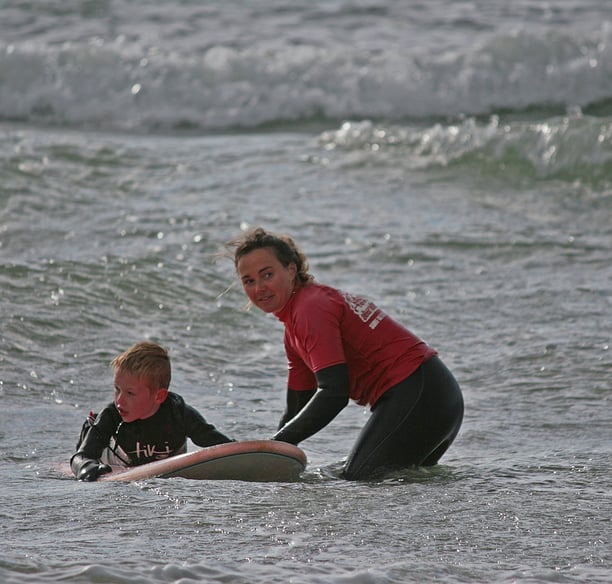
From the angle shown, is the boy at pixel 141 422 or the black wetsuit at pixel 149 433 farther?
the black wetsuit at pixel 149 433

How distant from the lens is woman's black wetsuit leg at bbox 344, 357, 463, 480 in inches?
209

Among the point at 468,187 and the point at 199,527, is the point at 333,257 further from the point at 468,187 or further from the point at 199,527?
the point at 199,527

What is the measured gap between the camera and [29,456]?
5.70 metres

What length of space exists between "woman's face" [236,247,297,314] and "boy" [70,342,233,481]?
57 centimetres

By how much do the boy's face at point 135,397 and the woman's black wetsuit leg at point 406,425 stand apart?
3.08ft

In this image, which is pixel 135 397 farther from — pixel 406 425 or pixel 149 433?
pixel 406 425

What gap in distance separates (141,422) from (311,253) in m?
4.92

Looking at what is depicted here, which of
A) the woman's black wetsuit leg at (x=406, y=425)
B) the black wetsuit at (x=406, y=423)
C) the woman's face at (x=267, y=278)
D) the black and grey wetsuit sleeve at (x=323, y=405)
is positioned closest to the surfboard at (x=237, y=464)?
the black and grey wetsuit sleeve at (x=323, y=405)

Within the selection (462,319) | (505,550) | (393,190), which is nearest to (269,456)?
(505,550)

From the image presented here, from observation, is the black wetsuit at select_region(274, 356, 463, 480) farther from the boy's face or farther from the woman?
the boy's face

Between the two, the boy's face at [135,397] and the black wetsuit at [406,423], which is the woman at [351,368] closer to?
the black wetsuit at [406,423]

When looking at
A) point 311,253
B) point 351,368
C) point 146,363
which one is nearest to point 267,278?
point 351,368

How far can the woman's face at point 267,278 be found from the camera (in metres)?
5.16

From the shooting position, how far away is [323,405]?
197 inches
